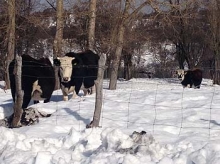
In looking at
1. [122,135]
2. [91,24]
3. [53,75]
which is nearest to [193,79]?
[91,24]

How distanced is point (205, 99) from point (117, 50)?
750 centimetres

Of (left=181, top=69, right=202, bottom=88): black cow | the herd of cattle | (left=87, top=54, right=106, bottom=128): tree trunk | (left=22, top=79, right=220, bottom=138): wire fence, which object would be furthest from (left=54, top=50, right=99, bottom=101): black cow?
(left=181, top=69, right=202, bottom=88): black cow

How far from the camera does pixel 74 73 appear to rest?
1371 centimetres

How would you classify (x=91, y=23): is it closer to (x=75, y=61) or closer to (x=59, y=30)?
(x=59, y=30)

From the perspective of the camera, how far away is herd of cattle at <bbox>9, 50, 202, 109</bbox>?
480 inches

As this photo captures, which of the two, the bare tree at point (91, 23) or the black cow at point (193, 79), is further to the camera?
the black cow at point (193, 79)

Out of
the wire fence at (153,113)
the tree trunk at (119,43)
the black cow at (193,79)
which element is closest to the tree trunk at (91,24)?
the tree trunk at (119,43)

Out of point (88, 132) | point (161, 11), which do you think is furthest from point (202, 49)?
point (88, 132)

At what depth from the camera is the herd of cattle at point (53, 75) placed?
1220 cm

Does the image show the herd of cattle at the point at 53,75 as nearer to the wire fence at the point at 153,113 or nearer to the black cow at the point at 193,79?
the wire fence at the point at 153,113

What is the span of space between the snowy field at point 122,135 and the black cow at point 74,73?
1141 millimetres

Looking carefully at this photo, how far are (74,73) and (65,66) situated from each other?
476 millimetres

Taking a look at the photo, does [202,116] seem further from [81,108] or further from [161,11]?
[161,11]

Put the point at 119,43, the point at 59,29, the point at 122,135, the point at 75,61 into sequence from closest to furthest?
1. the point at 122,135
2. the point at 75,61
3. the point at 119,43
4. the point at 59,29
